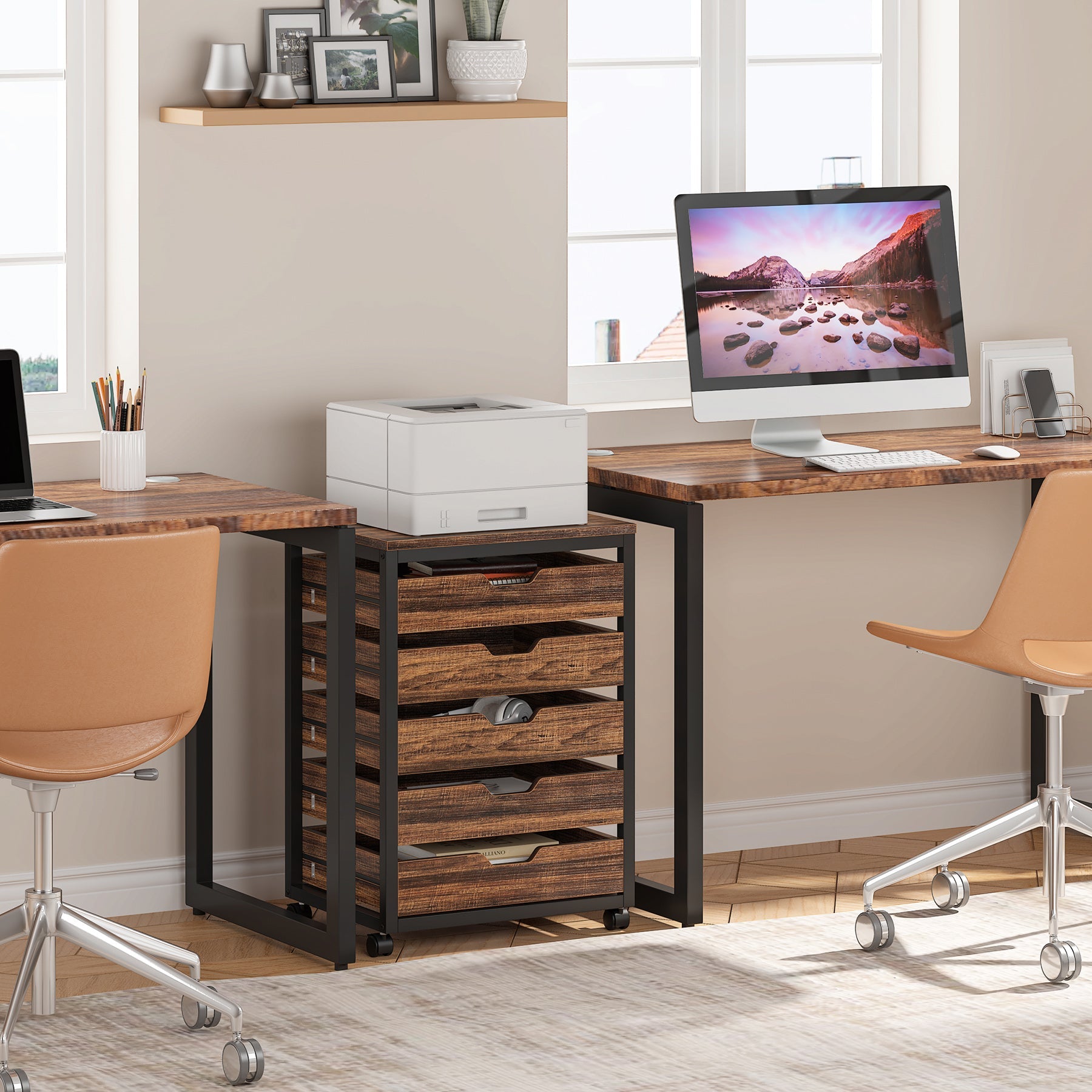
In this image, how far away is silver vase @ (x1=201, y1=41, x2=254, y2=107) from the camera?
4074 millimetres

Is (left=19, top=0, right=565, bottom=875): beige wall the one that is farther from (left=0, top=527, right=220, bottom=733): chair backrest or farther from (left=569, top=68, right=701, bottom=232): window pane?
(left=0, top=527, right=220, bottom=733): chair backrest

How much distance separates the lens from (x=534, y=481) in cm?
397

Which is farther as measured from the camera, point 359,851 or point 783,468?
point 783,468

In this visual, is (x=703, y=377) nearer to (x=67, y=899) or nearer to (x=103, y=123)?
(x=103, y=123)

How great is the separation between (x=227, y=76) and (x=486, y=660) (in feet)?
4.15

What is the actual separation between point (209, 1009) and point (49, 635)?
2.49 ft

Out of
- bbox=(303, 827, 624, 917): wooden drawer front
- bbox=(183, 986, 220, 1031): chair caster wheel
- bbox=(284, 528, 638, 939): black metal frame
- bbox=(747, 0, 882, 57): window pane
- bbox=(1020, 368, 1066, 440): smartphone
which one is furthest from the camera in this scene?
bbox=(747, 0, 882, 57): window pane

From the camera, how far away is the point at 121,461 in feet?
12.7

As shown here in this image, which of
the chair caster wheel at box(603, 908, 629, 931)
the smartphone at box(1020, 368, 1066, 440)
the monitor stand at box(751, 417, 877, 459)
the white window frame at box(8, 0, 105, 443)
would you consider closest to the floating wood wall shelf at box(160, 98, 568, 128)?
the white window frame at box(8, 0, 105, 443)

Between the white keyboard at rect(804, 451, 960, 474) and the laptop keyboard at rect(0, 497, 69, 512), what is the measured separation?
149cm

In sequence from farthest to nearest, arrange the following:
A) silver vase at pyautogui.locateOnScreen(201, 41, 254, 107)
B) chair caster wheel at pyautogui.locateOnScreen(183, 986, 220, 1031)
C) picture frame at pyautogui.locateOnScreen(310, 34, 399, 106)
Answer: picture frame at pyautogui.locateOnScreen(310, 34, 399, 106)
silver vase at pyautogui.locateOnScreen(201, 41, 254, 107)
chair caster wheel at pyautogui.locateOnScreen(183, 986, 220, 1031)

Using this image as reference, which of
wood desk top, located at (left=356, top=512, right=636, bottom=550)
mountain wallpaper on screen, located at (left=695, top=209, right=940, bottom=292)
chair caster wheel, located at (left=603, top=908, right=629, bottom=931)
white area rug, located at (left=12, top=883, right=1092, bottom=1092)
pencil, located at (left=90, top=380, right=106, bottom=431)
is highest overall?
mountain wallpaper on screen, located at (left=695, top=209, right=940, bottom=292)

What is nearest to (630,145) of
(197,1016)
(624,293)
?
(624,293)

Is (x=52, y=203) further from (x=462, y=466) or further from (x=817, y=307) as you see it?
(x=817, y=307)
